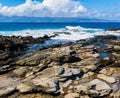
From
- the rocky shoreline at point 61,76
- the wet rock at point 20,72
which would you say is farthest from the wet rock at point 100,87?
the wet rock at point 20,72

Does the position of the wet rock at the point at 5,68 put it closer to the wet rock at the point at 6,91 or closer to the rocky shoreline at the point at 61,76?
the rocky shoreline at the point at 61,76

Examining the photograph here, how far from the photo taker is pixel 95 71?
2370 cm

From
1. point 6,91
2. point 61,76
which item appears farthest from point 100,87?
point 6,91

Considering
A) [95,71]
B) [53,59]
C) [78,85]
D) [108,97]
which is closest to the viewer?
[108,97]

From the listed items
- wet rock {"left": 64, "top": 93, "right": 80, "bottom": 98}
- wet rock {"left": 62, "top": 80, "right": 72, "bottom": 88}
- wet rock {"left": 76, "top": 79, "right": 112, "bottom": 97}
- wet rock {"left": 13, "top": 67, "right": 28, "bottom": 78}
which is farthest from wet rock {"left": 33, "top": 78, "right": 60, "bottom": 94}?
wet rock {"left": 13, "top": 67, "right": 28, "bottom": 78}

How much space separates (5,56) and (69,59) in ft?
24.7

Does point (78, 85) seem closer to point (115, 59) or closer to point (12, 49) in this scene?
point (115, 59)

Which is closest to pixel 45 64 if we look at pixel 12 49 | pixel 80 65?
pixel 80 65

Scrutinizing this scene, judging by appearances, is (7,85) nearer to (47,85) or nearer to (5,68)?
(47,85)

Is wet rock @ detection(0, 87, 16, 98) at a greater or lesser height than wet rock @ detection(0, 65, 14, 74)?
lesser

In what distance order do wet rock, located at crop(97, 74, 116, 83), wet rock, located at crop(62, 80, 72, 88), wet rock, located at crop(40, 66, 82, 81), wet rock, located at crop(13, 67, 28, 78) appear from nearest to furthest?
1. wet rock, located at crop(62, 80, 72, 88)
2. wet rock, located at crop(97, 74, 116, 83)
3. wet rock, located at crop(40, 66, 82, 81)
4. wet rock, located at crop(13, 67, 28, 78)

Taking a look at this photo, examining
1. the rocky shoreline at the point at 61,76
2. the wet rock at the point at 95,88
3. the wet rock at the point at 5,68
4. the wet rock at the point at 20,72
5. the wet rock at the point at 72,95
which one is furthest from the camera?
the wet rock at the point at 5,68

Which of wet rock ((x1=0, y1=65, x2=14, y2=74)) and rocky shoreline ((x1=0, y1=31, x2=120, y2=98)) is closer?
rocky shoreline ((x1=0, y1=31, x2=120, y2=98))

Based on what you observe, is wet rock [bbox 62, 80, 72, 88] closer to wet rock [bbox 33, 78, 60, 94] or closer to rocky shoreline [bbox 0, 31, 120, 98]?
rocky shoreline [bbox 0, 31, 120, 98]
